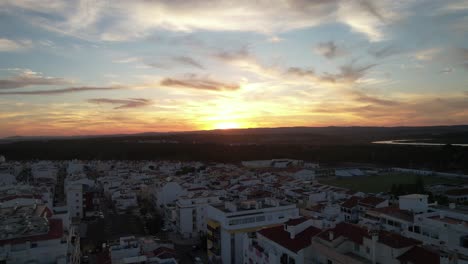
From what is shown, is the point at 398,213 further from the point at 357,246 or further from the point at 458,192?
the point at 458,192

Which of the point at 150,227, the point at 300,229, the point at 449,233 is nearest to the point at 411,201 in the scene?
the point at 449,233

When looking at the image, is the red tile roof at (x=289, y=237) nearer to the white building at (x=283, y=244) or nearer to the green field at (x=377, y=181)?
the white building at (x=283, y=244)

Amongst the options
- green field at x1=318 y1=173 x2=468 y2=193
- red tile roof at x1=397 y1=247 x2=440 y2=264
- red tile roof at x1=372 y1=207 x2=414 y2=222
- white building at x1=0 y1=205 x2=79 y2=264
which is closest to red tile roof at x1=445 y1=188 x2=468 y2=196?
green field at x1=318 y1=173 x2=468 y2=193

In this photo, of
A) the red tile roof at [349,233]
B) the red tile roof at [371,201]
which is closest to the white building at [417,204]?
the red tile roof at [371,201]

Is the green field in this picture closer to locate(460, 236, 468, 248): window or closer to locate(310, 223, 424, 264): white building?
locate(460, 236, 468, 248): window

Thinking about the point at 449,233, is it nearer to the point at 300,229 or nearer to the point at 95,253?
the point at 300,229
